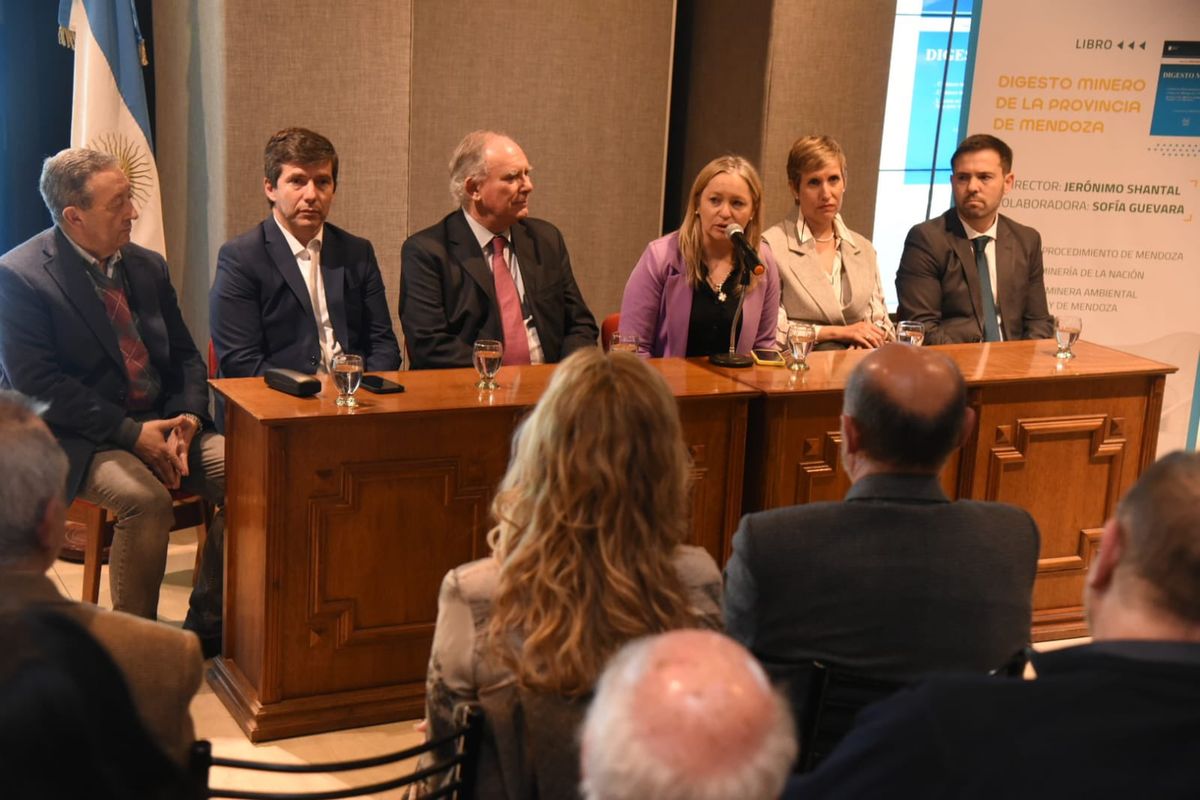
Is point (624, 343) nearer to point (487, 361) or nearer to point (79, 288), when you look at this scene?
point (487, 361)

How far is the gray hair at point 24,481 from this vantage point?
5.68 feet

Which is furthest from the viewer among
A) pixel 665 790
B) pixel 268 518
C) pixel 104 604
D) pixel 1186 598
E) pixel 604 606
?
pixel 104 604

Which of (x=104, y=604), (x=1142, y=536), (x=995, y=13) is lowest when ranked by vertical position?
(x=104, y=604)

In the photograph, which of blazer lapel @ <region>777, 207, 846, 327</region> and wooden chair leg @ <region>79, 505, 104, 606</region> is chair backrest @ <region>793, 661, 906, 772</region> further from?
blazer lapel @ <region>777, 207, 846, 327</region>

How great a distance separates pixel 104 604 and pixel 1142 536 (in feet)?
11.1

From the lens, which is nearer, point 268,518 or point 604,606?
point 604,606

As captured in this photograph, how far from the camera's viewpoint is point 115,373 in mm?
3832

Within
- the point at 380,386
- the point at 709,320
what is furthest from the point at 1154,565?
the point at 709,320

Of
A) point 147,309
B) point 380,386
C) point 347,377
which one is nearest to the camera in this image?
point 347,377

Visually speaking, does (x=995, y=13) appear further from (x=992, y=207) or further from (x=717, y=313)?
(x=717, y=313)

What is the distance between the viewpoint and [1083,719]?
4.35 ft

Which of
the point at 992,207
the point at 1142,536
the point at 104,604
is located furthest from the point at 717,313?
the point at 1142,536

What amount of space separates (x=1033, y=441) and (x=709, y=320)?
1.07 metres

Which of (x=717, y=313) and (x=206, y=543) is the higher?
(x=717, y=313)
